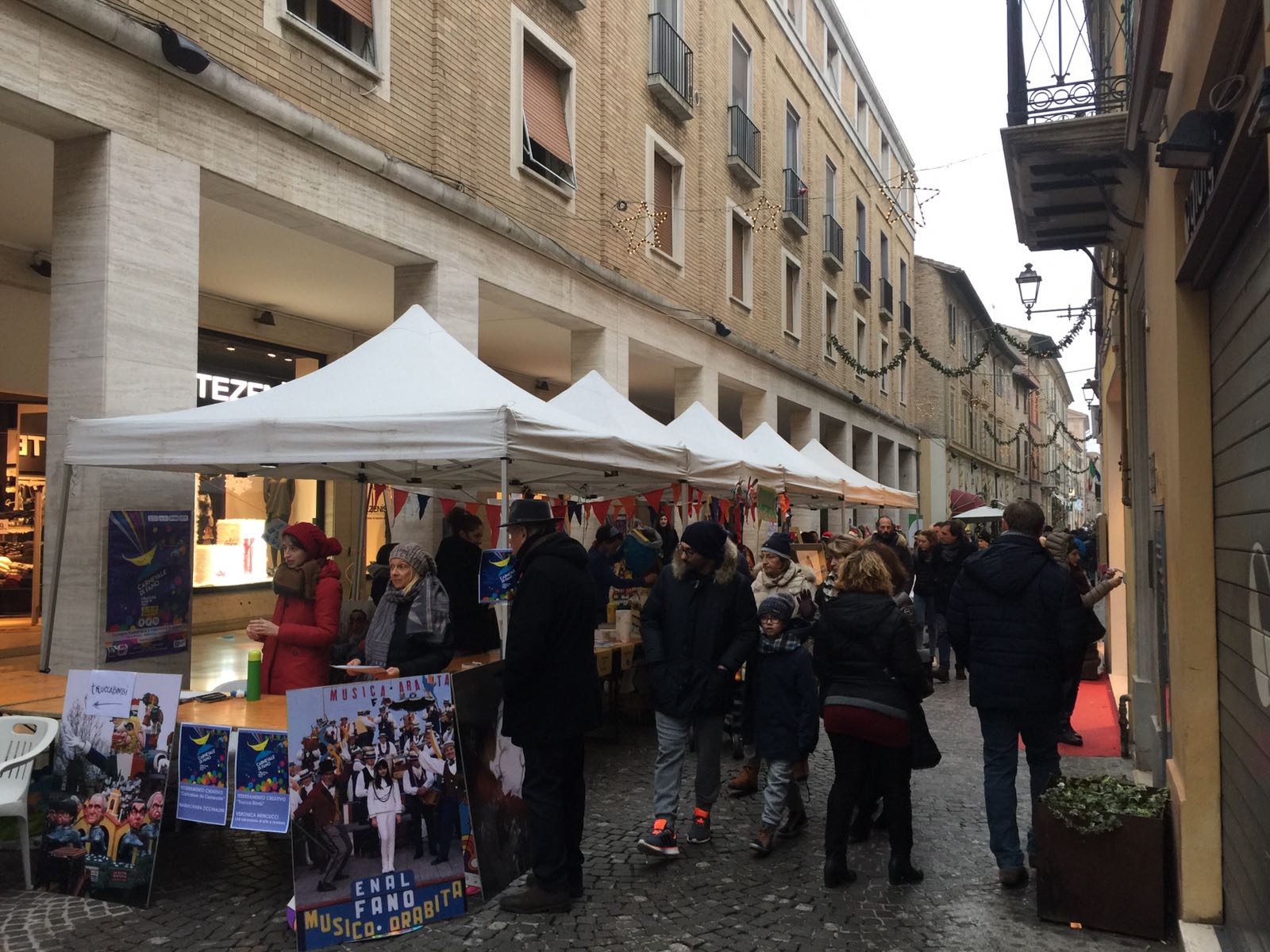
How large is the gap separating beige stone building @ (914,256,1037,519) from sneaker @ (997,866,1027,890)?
2505 cm

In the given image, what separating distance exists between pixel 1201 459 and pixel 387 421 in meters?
4.04

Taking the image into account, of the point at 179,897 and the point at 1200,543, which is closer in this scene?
the point at 1200,543

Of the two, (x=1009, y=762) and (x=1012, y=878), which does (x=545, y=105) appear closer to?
(x=1009, y=762)

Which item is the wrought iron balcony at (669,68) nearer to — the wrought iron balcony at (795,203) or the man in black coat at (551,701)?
the wrought iron balcony at (795,203)

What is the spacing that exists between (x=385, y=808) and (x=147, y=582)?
3.58m

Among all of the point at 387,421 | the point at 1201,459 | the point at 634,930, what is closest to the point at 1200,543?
the point at 1201,459

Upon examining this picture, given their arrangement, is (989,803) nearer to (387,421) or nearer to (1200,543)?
(1200,543)

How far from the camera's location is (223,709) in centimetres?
510

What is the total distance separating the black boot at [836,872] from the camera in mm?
4781

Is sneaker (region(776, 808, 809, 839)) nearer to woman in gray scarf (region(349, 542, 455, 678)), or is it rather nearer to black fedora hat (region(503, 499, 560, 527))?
woman in gray scarf (region(349, 542, 455, 678))

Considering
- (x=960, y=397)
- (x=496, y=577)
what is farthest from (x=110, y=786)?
(x=960, y=397)

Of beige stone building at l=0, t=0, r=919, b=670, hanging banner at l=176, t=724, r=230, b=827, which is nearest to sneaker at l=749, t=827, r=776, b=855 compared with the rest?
hanging banner at l=176, t=724, r=230, b=827

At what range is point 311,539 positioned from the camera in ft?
17.6

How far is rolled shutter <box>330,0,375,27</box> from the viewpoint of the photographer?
906cm
